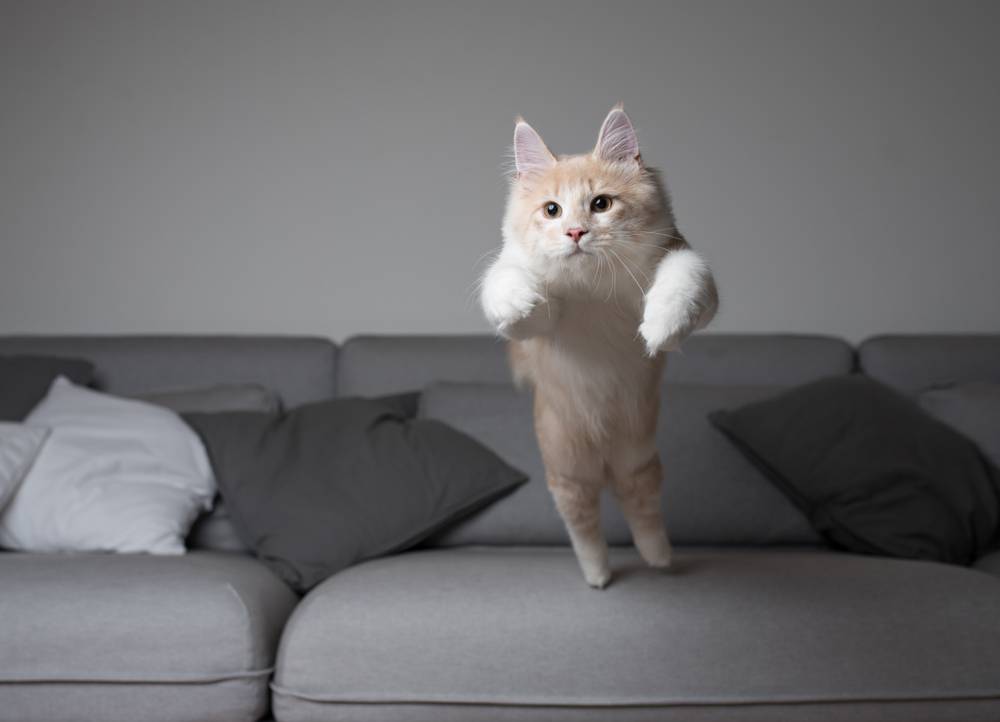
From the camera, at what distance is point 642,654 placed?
167 cm

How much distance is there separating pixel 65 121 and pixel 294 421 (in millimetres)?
1487

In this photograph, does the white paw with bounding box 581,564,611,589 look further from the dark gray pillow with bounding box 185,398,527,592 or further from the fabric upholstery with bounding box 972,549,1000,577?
the fabric upholstery with bounding box 972,549,1000,577

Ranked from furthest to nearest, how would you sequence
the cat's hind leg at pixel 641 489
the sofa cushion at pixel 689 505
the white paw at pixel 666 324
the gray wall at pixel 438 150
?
the gray wall at pixel 438 150, the sofa cushion at pixel 689 505, the cat's hind leg at pixel 641 489, the white paw at pixel 666 324

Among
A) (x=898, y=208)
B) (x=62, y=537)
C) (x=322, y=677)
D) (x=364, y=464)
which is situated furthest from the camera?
(x=898, y=208)

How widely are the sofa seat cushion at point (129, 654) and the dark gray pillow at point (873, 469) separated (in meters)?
1.19

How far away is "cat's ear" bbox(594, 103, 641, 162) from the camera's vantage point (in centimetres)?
126

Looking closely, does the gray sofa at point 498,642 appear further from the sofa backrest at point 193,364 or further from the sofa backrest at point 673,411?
the sofa backrest at point 193,364

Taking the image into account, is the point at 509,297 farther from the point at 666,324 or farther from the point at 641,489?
the point at 641,489

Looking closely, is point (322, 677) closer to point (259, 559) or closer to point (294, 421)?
point (259, 559)

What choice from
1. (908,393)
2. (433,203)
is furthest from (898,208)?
(433,203)

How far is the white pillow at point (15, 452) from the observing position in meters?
2.11

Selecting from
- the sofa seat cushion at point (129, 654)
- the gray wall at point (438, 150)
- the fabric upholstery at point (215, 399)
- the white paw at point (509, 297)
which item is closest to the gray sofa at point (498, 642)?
the sofa seat cushion at point (129, 654)

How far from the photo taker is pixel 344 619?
5.69 ft

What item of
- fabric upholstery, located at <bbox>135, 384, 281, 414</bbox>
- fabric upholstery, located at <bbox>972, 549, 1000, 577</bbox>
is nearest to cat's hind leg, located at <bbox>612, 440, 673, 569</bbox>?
fabric upholstery, located at <bbox>972, 549, 1000, 577</bbox>
